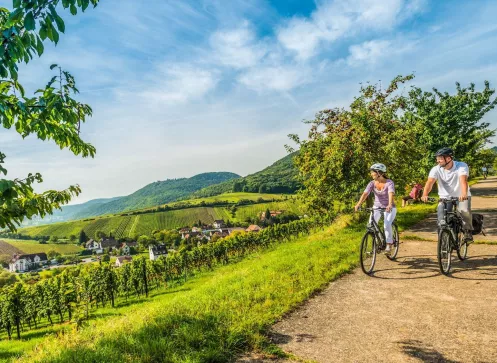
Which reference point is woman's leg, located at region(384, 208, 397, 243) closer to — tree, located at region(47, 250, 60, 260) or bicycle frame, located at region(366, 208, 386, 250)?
bicycle frame, located at region(366, 208, 386, 250)

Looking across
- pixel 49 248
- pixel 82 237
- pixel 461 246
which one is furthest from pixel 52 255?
pixel 461 246

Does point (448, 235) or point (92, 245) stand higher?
point (448, 235)

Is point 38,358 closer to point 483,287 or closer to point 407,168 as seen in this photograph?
point 483,287

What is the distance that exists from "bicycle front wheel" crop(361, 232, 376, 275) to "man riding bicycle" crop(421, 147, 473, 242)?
5.09ft

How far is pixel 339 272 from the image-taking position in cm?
723

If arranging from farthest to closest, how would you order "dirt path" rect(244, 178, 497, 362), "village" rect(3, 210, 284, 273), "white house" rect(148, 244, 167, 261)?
"village" rect(3, 210, 284, 273)
"white house" rect(148, 244, 167, 261)
"dirt path" rect(244, 178, 497, 362)

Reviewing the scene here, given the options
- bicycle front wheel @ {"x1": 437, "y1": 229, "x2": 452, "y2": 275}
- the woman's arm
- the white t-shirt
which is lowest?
bicycle front wheel @ {"x1": 437, "y1": 229, "x2": 452, "y2": 275}

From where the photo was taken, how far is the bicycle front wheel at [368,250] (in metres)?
7.19

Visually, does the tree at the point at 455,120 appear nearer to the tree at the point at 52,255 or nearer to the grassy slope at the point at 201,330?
the grassy slope at the point at 201,330

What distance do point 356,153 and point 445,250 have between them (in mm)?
7684

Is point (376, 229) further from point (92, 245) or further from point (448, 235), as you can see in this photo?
point (92, 245)

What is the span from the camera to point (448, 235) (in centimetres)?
688

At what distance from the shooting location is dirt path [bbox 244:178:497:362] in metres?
3.85

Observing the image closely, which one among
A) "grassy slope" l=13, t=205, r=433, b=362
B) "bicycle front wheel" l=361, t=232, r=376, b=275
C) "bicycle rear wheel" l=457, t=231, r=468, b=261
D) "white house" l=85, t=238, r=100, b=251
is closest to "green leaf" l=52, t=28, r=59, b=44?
"grassy slope" l=13, t=205, r=433, b=362
